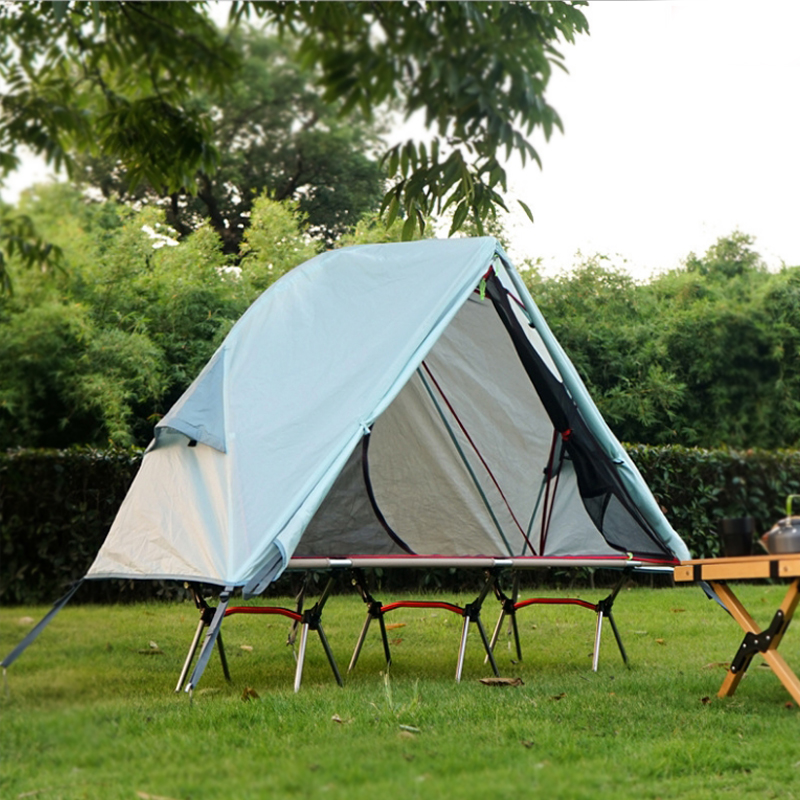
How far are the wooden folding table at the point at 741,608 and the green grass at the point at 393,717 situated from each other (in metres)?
0.15

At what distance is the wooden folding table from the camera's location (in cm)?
365

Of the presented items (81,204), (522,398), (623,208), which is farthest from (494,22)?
(522,398)

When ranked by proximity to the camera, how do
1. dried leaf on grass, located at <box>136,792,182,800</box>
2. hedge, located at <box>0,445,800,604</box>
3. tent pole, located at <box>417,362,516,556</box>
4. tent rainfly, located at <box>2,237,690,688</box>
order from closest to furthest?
dried leaf on grass, located at <box>136,792,182,800</box>, hedge, located at <box>0,445,800,604</box>, tent rainfly, located at <box>2,237,690,688</box>, tent pole, located at <box>417,362,516,556</box>

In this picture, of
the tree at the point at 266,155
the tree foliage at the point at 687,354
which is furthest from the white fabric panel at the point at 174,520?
the tree foliage at the point at 687,354

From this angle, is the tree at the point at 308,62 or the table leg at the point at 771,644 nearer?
the tree at the point at 308,62

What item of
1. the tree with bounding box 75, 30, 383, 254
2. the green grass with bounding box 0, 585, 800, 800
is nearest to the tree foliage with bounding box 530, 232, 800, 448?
the green grass with bounding box 0, 585, 800, 800

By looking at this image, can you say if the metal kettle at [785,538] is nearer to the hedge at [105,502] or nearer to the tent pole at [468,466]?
the tent pole at [468,466]

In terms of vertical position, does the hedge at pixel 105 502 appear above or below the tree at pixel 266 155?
below

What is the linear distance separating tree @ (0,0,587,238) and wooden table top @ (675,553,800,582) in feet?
8.50

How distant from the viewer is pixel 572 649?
5.67 metres

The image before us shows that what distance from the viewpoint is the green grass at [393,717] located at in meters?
1.59

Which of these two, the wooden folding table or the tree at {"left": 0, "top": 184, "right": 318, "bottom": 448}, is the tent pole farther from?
the tree at {"left": 0, "top": 184, "right": 318, "bottom": 448}

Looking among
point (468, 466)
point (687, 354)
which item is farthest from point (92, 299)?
point (687, 354)

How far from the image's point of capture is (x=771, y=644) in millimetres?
3832
